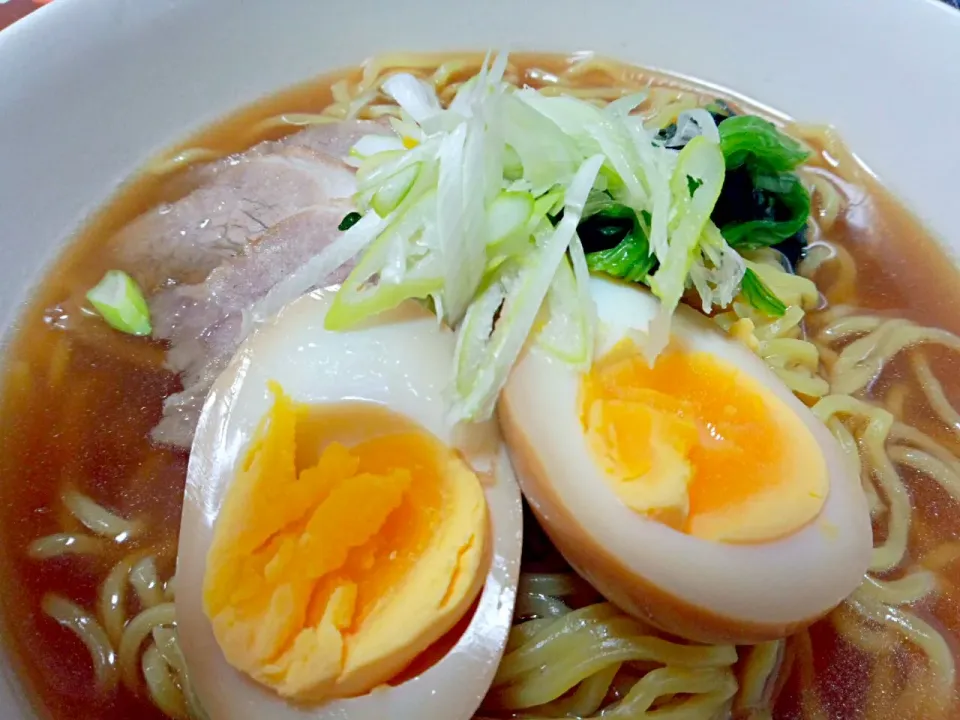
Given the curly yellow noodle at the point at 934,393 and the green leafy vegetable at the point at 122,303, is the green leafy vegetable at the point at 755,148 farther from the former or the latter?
the green leafy vegetable at the point at 122,303

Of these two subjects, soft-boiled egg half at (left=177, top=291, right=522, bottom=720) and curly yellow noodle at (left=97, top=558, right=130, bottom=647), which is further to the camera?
curly yellow noodle at (left=97, top=558, right=130, bottom=647)

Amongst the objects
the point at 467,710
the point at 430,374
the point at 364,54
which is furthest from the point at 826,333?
the point at 364,54

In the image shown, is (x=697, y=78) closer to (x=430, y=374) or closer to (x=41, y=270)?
(x=430, y=374)

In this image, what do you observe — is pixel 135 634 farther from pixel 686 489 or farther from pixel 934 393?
pixel 934 393

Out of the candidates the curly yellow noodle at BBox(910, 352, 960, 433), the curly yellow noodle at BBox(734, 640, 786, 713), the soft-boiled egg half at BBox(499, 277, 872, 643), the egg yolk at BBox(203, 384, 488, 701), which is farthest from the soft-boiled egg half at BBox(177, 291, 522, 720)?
the curly yellow noodle at BBox(910, 352, 960, 433)

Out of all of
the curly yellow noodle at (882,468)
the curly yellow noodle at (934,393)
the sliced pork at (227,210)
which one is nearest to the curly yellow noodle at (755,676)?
the curly yellow noodle at (882,468)

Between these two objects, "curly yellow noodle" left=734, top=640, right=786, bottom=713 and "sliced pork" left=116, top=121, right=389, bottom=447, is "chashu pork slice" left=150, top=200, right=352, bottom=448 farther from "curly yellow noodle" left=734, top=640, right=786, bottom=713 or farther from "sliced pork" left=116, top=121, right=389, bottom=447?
"curly yellow noodle" left=734, top=640, right=786, bottom=713

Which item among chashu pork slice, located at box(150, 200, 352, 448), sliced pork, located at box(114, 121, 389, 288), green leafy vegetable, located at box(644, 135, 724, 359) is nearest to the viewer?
green leafy vegetable, located at box(644, 135, 724, 359)
